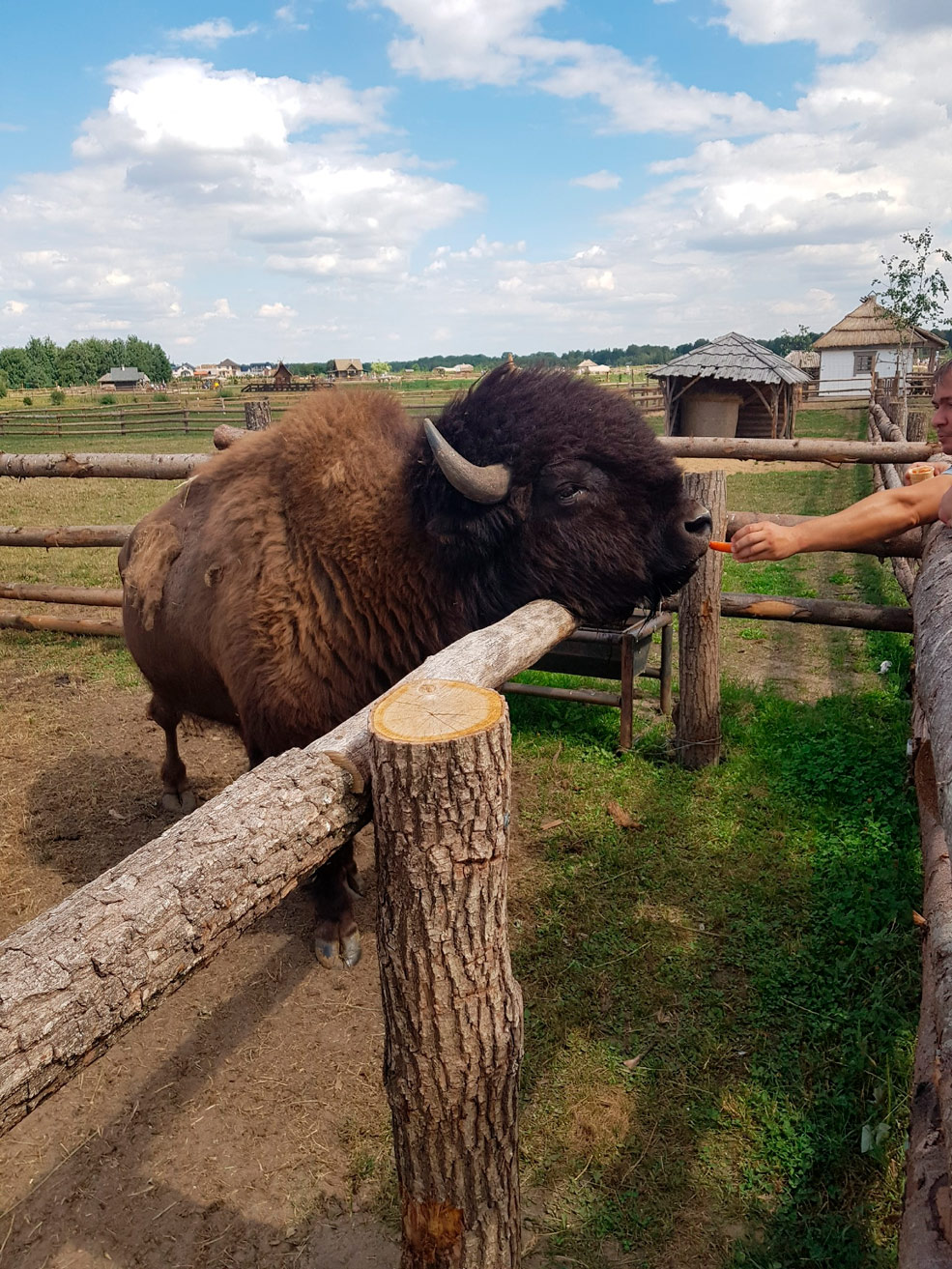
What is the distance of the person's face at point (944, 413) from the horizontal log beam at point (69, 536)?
266 inches

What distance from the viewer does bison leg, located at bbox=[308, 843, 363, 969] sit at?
401cm

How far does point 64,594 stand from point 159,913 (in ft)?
26.9

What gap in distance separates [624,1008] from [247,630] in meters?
2.32

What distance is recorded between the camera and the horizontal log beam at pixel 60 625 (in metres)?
8.38

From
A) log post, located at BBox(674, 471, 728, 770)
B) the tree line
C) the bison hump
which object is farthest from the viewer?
the tree line

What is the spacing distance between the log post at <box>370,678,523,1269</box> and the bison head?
189 centimetres

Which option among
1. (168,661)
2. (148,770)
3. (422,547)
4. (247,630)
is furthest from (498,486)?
(148,770)

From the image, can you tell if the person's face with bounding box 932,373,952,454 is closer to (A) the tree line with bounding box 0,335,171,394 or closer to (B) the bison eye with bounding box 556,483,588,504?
(B) the bison eye with bounding box 556,483,588,504

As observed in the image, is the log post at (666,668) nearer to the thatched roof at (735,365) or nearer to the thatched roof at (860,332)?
the thatched roof at (735,365)

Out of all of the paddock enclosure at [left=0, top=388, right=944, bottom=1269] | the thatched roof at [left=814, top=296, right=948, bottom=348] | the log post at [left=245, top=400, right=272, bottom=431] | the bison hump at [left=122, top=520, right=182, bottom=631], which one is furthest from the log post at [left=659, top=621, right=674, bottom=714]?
the thatched roof at [left=814, top=296, right=948, bottom=348]

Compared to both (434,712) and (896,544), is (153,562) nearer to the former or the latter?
(434,712)

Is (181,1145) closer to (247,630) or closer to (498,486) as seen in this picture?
(247,630)

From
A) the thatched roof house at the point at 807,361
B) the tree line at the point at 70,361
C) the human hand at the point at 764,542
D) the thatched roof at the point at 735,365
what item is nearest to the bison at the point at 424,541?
the human hand at the point at 764,542

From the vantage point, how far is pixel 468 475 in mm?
3461
